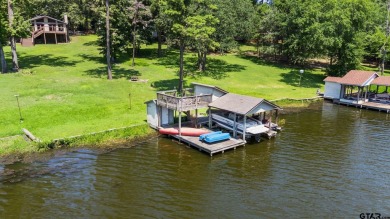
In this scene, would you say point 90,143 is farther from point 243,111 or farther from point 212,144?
point 243,111

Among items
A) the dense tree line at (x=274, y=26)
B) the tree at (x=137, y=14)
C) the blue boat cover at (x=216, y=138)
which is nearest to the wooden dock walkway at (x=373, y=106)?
the dense tree line at (x=274, y=26)

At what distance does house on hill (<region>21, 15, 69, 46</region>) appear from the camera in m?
71.1

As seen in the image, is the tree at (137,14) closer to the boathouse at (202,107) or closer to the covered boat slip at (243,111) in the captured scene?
the boathouse at (202,107)

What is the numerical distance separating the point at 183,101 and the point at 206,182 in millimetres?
9286

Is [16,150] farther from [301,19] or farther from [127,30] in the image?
[301,19]

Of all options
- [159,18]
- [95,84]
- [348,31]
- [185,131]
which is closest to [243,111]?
[185,131]

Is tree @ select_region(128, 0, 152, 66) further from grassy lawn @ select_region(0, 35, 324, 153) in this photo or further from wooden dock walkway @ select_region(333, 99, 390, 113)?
wooden dock walkway @ select_region(333, 99, 390, 113)

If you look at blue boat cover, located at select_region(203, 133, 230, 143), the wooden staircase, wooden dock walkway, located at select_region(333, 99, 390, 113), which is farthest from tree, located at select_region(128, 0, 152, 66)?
wooden dock walkway, located at select_region(333, 99, 390, 113)

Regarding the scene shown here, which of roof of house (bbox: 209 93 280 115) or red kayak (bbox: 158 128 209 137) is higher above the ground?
roof of house (bbox: 209 93 280 115)

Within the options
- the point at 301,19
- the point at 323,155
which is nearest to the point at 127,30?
the point at 301,19

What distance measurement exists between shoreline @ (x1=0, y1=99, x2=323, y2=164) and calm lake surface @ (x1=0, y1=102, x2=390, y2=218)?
0.93 meters

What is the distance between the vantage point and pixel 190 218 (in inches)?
683

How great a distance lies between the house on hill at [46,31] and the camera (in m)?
71.1

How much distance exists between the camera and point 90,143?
2712 cm
